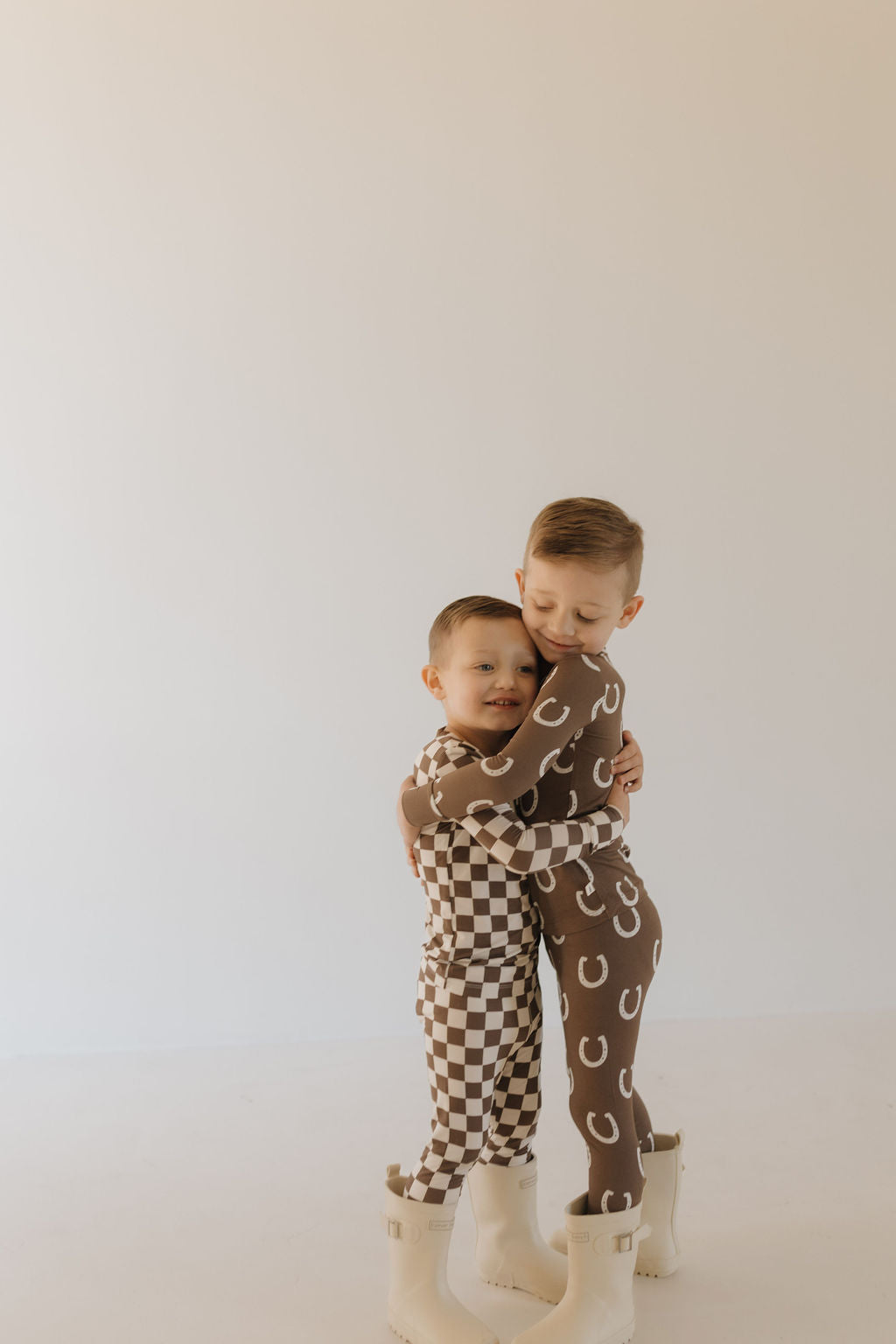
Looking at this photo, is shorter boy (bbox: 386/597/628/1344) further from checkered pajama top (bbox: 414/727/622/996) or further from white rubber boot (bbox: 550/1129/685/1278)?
white rubber boot (bbox: 550/1129/685/1278)

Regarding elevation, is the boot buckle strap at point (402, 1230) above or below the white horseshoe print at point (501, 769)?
below

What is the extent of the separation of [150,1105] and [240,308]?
6.34 ft

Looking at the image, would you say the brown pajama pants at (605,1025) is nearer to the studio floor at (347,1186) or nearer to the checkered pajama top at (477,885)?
the checkered pajama top at (477,885)

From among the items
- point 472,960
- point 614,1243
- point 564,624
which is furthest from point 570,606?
point 614,1243

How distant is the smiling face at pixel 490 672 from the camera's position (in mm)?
1638

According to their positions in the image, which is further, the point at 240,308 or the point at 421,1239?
the point at 240,308

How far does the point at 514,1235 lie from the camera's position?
1.80 m

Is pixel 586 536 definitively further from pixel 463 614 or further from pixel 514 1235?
pixel 514 1235

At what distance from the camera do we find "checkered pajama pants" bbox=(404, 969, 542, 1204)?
161 centimetres

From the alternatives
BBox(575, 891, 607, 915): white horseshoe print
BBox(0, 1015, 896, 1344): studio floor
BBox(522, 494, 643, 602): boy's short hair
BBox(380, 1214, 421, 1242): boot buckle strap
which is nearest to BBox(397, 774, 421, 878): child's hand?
BBox(575, 891, 607, 915): white horseshoe print

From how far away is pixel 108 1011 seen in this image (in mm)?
2982

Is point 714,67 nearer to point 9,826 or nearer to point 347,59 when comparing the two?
point 347,59

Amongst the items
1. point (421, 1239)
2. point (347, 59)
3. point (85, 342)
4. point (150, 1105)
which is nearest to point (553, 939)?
point (421, 1239)

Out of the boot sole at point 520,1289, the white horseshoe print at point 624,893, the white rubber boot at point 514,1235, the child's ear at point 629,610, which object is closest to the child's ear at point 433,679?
the child's ear at point 629,610
